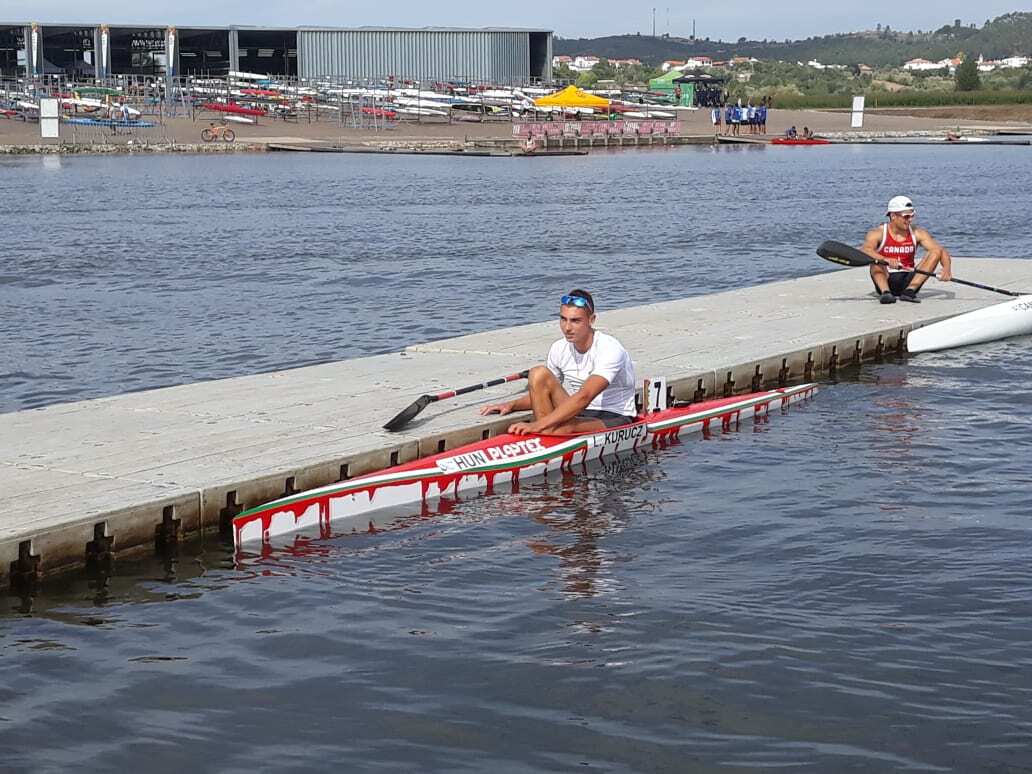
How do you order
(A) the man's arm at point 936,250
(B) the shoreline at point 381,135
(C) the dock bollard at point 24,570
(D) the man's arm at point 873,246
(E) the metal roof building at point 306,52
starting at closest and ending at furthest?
(C) the dock bollard at point 24,570 < (A) the man's arm at point 936,250 < (D) the man's arm at point 873,246 < (B) the shoreline at point 381,135 < (E) the metal roof building at point 306,52

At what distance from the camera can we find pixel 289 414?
14805mm

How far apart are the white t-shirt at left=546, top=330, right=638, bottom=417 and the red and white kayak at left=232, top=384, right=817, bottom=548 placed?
51 cm

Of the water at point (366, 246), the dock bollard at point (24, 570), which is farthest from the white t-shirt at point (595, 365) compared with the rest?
the water at point (366, 246)

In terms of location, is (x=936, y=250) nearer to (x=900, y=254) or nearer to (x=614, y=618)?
(x=900, y=254)

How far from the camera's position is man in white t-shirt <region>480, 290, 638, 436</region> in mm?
13562

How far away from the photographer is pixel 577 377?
14141 millimetres

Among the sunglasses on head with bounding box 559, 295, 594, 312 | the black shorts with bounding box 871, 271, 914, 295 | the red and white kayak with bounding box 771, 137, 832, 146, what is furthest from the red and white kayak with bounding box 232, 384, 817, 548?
the red and white kayak with bounding box 771, 137, 832, 146

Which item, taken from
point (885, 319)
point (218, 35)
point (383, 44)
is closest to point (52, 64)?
point (218, 35)

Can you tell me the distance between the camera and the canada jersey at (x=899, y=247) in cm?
2155

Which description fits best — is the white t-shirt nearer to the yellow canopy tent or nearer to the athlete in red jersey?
the athlete in red jersey

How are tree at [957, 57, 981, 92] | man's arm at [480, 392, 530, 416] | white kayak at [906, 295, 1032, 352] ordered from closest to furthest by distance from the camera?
man's arm at [480, 392, 530, 416] < white kayak at [906, 295, 1032, 352] < tree at [957, 57, 981, 92]

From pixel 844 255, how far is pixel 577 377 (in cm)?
861

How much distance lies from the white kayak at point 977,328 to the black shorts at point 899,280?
114cm

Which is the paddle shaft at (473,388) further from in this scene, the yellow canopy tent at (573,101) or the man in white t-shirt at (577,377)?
the yellow canopy tent at (573,101)
